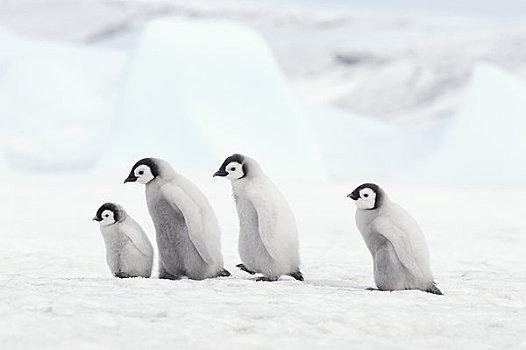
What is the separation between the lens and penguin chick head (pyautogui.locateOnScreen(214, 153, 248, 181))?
12.6 ft

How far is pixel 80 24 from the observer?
5197 centimetres

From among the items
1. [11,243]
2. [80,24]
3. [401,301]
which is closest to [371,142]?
[11,243]

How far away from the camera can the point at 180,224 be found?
3.82m

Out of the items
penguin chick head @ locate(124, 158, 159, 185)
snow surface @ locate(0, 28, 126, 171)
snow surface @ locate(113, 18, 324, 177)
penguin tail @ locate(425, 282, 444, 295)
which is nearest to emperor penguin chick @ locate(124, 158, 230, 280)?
penguin chick head @ locate(124, 158, 159, 185)

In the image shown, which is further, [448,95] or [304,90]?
[304,90]

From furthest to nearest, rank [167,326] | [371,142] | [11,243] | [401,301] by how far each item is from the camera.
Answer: [371,142] → [11,243] → [401,301] → [167,326]

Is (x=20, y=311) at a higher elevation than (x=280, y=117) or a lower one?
lower

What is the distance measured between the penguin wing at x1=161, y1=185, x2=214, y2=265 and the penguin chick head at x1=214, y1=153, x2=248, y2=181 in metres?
0.19

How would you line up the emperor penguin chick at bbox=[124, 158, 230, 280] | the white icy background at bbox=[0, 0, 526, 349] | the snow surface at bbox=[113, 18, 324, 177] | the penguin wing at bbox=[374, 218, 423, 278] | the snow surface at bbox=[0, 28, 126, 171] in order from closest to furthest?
the white icy background at bbox=[0, 0, 526, 349], the penguin wing at bbox=[374, 218, 423, 278], the emperor penguin chick at bbox=[124, 158, 230, 280], the snow surface at bbox=[113, 18, 324, 177], the snow surface at bbox=[0, 28, 126, 171]

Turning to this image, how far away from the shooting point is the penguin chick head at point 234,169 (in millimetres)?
3832

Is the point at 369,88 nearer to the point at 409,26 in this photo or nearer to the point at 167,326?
the point at 409,26

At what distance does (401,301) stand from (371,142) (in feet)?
60.5

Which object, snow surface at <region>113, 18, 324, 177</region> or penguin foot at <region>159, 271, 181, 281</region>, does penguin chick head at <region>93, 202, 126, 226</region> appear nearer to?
penguin foot at <region>159, 271, 181, 281</region>

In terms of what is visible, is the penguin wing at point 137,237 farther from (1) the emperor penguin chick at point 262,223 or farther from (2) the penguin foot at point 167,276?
(1) the emperor penguin chick at point 262,223
